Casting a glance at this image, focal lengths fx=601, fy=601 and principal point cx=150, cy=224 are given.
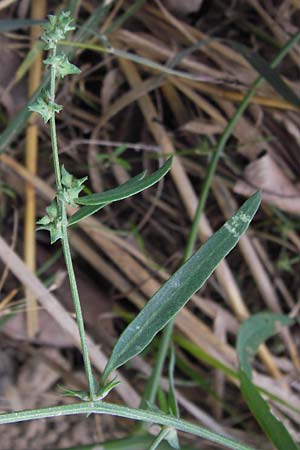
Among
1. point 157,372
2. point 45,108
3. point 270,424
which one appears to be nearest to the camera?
point 45,108

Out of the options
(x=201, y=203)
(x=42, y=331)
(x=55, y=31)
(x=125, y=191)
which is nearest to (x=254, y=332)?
(x=201, y=203)

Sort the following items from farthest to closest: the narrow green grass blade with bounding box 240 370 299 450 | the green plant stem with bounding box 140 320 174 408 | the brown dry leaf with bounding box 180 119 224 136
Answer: the brown dry leaf with bounding box 180 119 224 136, the green plant stem with bounding box 140 320 174 408, the narrow green grass blade with bounding box 240 370 299 450

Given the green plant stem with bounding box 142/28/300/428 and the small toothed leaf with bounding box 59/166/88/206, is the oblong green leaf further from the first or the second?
the small toothed leaf with bounding box 59/166/88/206

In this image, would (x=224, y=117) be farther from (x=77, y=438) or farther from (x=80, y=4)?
(x=77, y=438)

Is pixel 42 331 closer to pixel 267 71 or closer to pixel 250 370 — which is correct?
pixel 250 370

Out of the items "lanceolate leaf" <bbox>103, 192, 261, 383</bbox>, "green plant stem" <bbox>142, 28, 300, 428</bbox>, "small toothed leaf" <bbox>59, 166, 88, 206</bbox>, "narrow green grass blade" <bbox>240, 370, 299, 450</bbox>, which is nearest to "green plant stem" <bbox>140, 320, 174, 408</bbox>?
"green plant stem" <bbox>142, 28, 300, 428</bbox>

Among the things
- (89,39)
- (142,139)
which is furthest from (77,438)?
(89,39)
